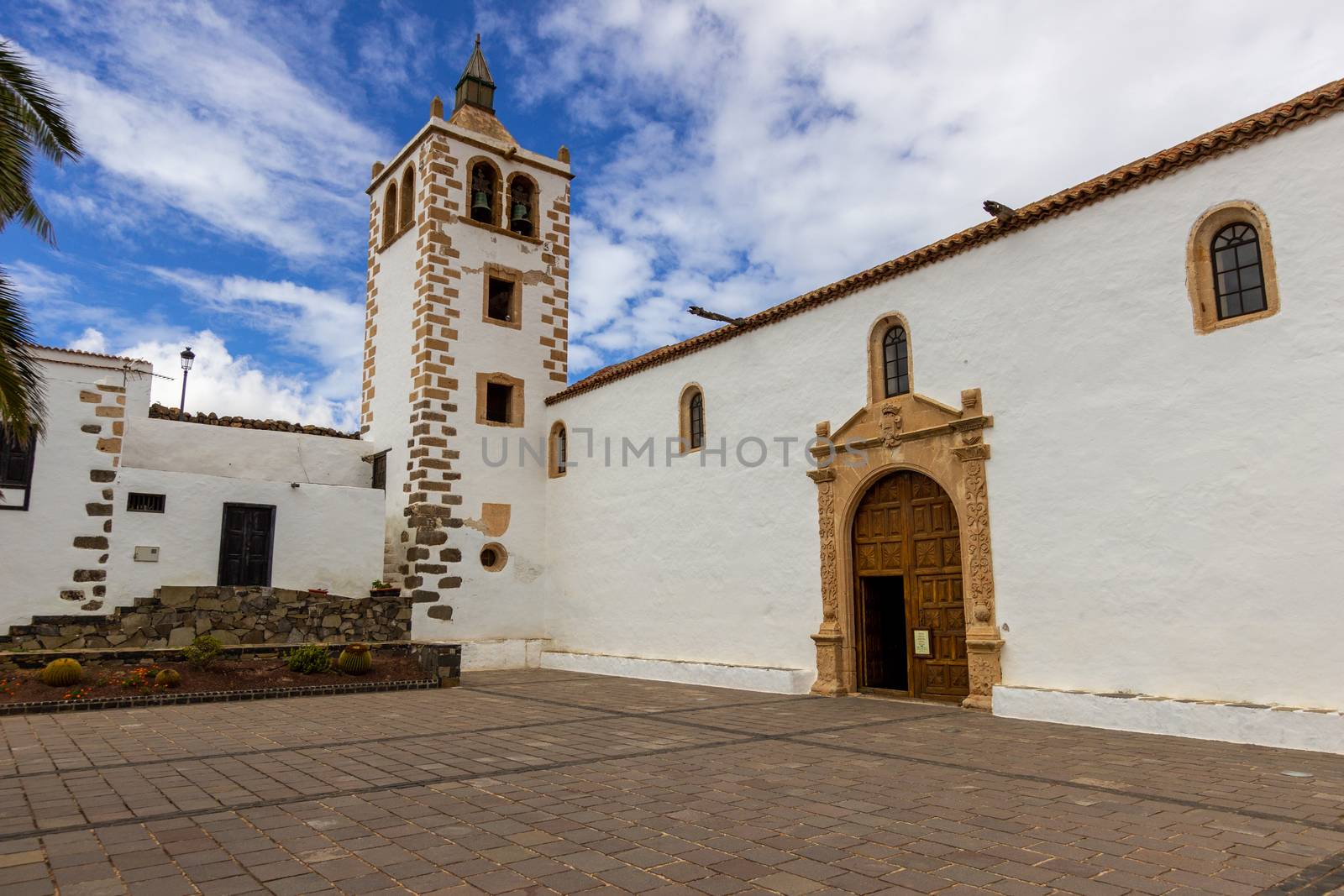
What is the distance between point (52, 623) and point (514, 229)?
10906 mm

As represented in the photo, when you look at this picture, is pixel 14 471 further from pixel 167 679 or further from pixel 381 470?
pixel 381 470

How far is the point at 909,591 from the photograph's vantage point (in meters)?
11.2

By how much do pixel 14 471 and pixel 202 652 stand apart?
3785 mm

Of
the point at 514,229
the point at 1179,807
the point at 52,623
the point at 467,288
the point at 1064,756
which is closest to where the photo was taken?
the point at 1179,807

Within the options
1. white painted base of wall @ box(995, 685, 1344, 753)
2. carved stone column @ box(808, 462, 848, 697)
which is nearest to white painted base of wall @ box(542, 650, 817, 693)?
carved stone column @ box(808, 462, 848, 697)

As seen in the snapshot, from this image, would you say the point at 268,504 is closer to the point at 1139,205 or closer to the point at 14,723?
the point at 14,723

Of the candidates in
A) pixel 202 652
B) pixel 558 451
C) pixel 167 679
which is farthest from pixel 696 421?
pixel 167 679

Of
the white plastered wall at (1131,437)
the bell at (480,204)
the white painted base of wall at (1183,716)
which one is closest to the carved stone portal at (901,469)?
the white plastered wall at (1131,437)

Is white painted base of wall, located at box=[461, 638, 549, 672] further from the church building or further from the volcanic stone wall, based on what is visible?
the volcanic stone wall

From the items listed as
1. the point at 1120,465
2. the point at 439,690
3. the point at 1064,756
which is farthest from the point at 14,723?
the point at 1120,465

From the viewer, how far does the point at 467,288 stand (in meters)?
17.5

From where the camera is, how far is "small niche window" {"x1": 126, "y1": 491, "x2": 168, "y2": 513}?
1366cm

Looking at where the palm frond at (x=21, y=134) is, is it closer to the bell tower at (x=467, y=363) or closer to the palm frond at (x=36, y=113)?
the palm frond at (x=36, y=113)

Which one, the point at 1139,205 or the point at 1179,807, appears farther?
the point at 1139,205
